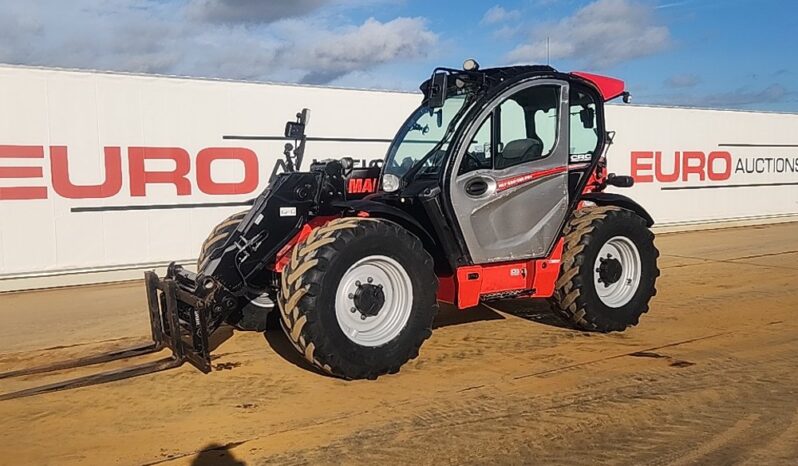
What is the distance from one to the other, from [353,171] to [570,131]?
6.72 feet

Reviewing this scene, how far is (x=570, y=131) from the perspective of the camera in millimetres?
6527

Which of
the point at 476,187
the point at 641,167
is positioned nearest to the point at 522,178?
the point at 476,187

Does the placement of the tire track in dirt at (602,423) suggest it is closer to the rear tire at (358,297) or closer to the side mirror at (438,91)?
the rear tire at (358,297)

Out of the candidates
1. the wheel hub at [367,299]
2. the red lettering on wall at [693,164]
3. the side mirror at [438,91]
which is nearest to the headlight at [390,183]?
the side mirror at [438,91]

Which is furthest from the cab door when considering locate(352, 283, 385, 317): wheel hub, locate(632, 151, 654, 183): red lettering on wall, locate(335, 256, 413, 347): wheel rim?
locate(632, 151, 654, 183): red lettering on wall

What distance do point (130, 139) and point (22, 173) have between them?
1.51 m

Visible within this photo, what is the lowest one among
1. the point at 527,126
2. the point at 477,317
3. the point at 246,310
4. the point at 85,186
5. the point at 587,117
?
the point at 477,317

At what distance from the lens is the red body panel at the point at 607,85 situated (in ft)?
22.7

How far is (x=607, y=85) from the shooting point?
708cm

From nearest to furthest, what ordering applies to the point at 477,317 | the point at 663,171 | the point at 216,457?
the point at 216,457
the point at 477,317
the point at 663,171

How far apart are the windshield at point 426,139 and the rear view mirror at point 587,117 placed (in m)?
1.20

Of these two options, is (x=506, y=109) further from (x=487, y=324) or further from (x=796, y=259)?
(x=796, y=259)

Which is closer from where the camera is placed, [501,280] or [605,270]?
[501,280]

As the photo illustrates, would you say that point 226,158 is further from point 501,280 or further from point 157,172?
point 501,280
